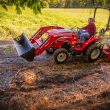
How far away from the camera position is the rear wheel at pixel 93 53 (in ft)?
33.0

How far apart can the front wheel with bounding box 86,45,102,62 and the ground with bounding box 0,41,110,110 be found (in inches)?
7.0

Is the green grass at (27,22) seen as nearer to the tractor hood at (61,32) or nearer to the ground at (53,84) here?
the tractor hood at (61,32)

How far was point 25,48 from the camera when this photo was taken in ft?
32.5

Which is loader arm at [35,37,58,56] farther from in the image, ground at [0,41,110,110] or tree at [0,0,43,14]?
tree at [0,0,43,14]

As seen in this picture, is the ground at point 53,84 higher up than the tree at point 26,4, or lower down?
lower down

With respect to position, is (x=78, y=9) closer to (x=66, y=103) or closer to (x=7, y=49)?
(x=7, y=49)

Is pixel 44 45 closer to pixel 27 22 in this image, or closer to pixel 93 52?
pixel 93 52

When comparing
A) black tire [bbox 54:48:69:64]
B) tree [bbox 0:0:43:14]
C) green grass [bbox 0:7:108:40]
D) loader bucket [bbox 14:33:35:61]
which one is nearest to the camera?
tree [bbox 0:0:43:14]

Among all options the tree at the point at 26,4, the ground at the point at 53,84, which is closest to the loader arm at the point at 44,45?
the ground at the point at 53,84

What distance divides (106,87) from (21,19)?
11518 mm

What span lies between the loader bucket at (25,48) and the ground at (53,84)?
1.23ft

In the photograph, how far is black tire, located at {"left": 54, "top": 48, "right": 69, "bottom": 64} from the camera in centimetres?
969

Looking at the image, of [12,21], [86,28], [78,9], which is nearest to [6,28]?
[12,21]

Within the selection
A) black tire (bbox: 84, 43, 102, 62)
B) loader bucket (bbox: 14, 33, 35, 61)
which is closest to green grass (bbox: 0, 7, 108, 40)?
loader bucket (bbox: 14, 33, 35, 61)
